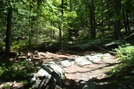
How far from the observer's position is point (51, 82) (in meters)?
4.57

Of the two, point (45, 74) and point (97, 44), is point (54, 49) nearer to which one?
point (97, 44)

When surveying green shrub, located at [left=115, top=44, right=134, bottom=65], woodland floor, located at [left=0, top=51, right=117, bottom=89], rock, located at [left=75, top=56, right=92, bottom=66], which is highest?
green shrub, located at [left=115, top=44, right=134, bottom=65]

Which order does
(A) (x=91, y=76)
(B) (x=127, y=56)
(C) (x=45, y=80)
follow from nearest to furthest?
(C) (x=45, y=80)
(A) (x=91, y=76)
(B) (x=127, y=56)

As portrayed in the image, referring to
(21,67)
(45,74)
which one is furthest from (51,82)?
(21,67)

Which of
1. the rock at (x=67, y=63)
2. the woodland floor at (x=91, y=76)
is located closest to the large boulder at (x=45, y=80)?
the woodland floor at (x=91, y=76)

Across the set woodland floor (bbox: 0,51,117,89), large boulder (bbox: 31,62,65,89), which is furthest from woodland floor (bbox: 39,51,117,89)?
large boulder (bbox: 31,62,65,89)

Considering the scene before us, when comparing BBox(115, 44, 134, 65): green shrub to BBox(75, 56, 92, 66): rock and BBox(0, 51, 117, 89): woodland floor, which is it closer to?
BBox(0, 51, 117, 89): woodland floor

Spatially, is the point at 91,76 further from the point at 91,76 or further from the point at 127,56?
the point at 127,56

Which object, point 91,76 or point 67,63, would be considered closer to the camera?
point 91,76

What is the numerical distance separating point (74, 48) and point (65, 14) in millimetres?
4991

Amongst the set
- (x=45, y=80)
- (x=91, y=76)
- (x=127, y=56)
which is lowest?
(x=91, y=76)

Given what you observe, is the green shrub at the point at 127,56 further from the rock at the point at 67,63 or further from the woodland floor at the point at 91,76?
the rock at the point at 67,63

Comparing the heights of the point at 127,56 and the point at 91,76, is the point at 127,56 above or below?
above

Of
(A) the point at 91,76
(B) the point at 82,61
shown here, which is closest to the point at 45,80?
(A) the point at 91,76
